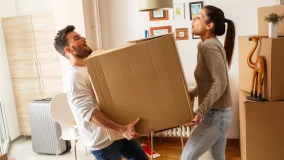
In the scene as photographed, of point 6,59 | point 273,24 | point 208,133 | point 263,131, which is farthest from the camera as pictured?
point 6,59

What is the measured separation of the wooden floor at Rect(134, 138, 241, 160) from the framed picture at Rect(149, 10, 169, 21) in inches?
60.4

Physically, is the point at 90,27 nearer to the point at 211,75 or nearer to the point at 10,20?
the point at 10,20

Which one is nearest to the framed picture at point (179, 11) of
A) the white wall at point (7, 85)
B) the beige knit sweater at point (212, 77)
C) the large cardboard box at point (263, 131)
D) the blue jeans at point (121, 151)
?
the large cardboard box at point (263, 131)

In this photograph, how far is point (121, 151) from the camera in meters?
1.59

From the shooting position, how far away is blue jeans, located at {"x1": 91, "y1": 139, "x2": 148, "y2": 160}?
56.2 inches

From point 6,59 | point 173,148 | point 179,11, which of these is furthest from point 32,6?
point 173,148

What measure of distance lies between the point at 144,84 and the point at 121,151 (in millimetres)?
606

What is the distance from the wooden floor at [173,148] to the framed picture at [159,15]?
1.54 meters

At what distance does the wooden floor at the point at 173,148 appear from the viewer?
112 inches

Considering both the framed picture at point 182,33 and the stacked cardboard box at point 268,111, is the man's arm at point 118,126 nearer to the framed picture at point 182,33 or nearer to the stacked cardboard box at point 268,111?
the stacked cardboard box at point 268,111

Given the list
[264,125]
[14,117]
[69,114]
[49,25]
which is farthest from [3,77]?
[264,125]

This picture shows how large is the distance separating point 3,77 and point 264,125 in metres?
3.29

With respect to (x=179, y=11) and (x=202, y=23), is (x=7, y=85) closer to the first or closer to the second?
(x=179, y=11)

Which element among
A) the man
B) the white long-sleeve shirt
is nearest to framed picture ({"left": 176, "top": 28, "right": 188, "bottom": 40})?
the man
